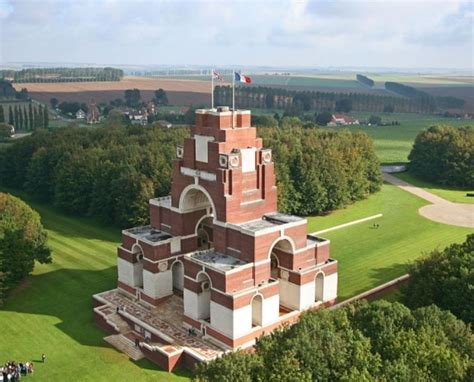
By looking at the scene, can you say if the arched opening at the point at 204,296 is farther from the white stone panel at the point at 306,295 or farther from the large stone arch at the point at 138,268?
the large stone arch at the point at 138,268

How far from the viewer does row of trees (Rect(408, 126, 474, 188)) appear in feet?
301

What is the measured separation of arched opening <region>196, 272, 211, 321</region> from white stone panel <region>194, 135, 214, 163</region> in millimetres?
9009

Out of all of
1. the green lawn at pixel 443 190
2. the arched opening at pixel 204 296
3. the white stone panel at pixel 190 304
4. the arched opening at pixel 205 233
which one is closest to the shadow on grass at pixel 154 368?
the white stone panel at pixel 190 304

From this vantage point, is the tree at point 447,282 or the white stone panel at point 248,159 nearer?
the tree at point 447,282

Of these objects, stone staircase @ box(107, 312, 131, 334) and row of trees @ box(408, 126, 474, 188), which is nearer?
stone staircase @ box(107, 312, 131, 334)

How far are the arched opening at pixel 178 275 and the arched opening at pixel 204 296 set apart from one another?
5.48 meters

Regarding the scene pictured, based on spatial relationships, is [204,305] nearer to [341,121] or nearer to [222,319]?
[222,319]

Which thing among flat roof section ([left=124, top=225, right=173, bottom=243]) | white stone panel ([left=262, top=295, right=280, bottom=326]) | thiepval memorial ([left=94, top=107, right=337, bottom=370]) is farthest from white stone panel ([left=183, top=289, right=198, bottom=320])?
flat roof section ([left=124, top=225, right=173, bottom=243])

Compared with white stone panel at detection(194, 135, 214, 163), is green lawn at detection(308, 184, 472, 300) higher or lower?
lower

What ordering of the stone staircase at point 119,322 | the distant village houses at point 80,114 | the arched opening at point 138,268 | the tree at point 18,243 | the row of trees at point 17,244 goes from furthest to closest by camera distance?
the distant village houses at point 80,114
the tree at point 18,243
the row of trees at point 17,244
the arched opening at point 138,268
the stone staircase at point 119,322

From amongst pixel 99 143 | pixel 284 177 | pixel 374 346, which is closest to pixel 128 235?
pixel 374 346

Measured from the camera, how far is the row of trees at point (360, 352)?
85.0 feet

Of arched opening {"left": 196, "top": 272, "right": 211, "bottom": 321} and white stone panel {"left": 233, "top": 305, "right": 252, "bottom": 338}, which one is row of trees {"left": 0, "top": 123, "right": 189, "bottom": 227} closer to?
arched opening {"left": 196, "top": 272, "right": 211, "bottom": 321}

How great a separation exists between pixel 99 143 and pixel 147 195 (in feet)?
92.7
